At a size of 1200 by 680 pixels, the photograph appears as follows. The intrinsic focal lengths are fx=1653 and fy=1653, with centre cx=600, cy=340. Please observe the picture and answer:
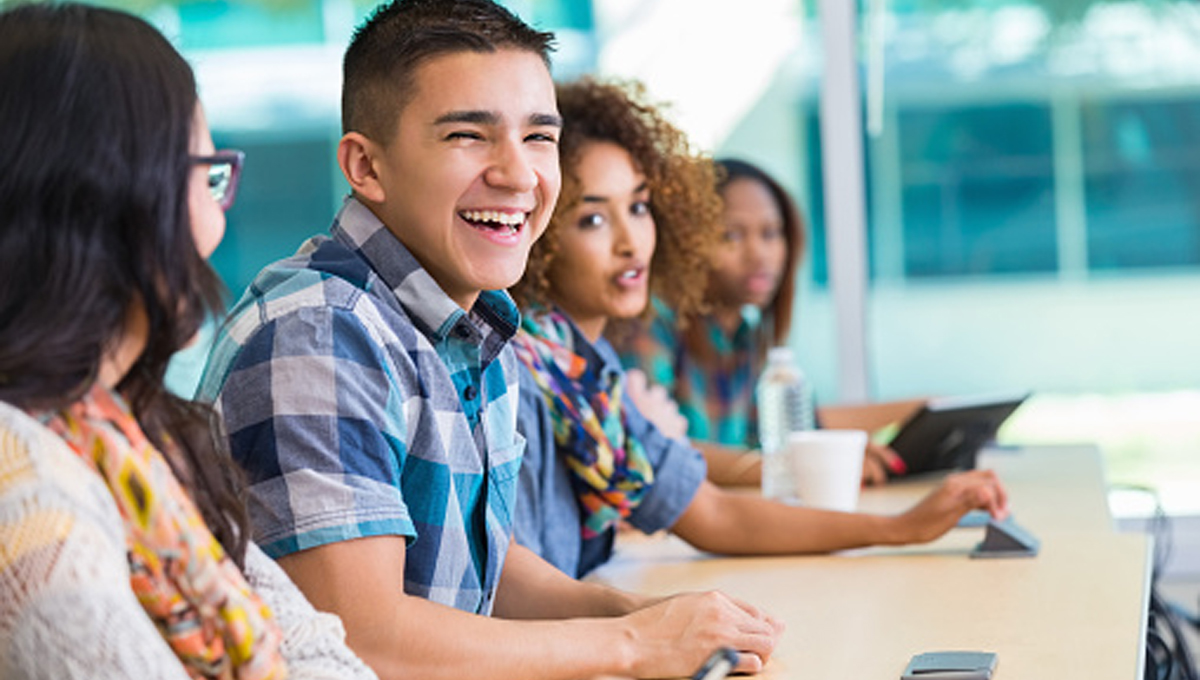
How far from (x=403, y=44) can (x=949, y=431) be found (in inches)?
69.3

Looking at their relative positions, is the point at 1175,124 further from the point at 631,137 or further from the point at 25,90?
the point at 25,90

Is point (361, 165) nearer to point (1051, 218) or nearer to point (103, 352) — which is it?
point (103, 352)

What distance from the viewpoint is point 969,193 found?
504cm

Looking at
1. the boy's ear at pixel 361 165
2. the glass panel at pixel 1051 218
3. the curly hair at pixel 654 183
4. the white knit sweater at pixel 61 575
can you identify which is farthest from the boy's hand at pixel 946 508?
the glass panel at pixel 1051 218

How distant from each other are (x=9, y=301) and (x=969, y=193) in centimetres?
430

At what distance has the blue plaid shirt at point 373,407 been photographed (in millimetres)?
1349

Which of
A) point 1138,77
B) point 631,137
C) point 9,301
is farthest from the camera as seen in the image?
point 1138,77

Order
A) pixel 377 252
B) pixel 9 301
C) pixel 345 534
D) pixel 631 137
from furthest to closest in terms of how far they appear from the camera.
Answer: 1. pixel 631 137
2. pixel 377 252
3. pixel 345 534
4. pixel 9 301

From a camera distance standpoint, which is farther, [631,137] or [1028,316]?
[1028,316]

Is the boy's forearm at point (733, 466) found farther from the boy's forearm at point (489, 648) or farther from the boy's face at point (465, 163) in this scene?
the boy's forearm at point (489, 648)

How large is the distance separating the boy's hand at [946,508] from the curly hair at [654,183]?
0.58 m

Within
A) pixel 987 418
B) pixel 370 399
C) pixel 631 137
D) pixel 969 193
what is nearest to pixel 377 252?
pixel 370 399

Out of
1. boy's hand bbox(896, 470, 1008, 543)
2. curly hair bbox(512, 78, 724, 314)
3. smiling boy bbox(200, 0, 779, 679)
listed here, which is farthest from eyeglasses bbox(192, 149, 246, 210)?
boy's hand bbox(896, 470, 1008, 543)

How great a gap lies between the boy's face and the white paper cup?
0.97 m
